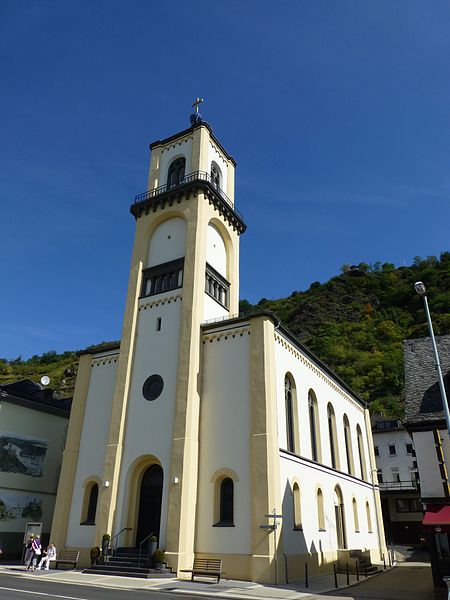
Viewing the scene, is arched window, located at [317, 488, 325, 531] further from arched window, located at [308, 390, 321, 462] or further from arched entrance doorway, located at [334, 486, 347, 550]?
arched entrance doorway, located at [334, 486, 347, 550]

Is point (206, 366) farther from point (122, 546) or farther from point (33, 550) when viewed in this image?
point (33, 550)

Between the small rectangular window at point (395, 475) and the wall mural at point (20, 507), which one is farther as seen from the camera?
the small rectangular window at point (395, 475)

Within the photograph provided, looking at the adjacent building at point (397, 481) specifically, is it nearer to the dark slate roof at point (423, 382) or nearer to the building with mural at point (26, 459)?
the dark slate roof at point (423, 382)

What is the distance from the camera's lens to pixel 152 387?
24688 mm

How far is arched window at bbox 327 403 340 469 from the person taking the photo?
29.8m

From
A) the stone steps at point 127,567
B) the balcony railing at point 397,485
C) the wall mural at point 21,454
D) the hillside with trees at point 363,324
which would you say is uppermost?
the hillside with trees at point 363,324

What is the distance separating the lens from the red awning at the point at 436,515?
1416cm

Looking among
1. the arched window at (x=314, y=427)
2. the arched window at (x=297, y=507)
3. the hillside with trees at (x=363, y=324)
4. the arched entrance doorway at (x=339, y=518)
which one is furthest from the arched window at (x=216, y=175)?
the hillside with trees at (x=363, y=324)

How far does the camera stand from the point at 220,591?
15.3 metres

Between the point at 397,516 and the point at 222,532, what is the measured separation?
37.0 m

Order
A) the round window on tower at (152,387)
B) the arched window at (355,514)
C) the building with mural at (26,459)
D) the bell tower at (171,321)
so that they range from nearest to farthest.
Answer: the bell tower at (171,321), the round window on tower at (152,387), the building with mural at (26,459), the arched window at (355,514)

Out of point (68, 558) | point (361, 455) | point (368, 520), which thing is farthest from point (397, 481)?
point (68, 558)

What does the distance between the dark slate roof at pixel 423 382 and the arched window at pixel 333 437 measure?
10.9 meters

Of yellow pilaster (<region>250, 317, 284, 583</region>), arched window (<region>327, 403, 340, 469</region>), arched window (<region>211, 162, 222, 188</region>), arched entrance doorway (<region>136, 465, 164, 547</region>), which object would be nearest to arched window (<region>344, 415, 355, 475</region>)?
arched window (<region>327, 403, 340, 469</region>)
